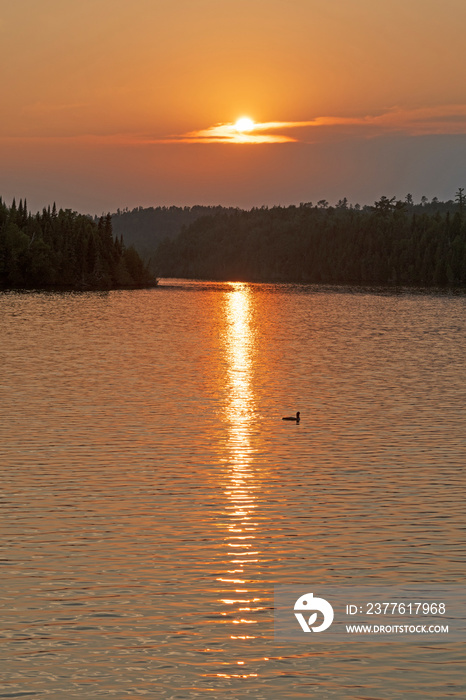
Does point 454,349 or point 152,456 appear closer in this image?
point 152,456

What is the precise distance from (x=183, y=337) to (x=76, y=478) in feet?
246

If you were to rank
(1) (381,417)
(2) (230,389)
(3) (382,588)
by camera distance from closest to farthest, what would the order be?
(3) (382,588), (1) (381,417), (2) (230,389)

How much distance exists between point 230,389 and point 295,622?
3904 cm

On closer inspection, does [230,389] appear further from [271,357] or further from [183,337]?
[183,337]

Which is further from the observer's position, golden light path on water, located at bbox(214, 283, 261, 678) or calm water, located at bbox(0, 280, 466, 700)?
golden light path on water, located at bbox(214, 283, 261, 678)

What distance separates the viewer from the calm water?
15859 mm

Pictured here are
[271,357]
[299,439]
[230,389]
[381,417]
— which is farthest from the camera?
[271,357]

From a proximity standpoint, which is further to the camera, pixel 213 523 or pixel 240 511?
pixel 240 511

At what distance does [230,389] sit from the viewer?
5681 centimetres

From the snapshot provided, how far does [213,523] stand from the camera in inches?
982

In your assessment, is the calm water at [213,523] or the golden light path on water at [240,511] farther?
the golden light path on water at [240,511]

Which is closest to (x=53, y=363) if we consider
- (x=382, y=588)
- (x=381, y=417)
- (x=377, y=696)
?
(x=381, y=417)

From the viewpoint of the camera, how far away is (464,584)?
20.0 meters

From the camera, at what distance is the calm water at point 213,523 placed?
15859mm
